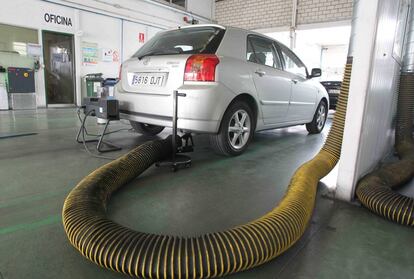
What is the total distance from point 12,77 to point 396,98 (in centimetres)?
819

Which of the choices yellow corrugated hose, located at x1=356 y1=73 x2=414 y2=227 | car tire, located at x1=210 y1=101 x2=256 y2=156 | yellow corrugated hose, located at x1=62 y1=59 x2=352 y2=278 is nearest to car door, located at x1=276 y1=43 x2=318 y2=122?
car tire, located at x1=210 y1=101 x2=256 y2=156

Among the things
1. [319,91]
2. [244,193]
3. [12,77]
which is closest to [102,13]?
[12,77]

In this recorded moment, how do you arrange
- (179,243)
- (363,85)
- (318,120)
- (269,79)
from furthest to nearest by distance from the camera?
(318,120)
(269,79)
(363,85)
(179,243)

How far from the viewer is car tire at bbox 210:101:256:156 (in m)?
2.94

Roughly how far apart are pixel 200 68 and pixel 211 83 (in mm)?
170

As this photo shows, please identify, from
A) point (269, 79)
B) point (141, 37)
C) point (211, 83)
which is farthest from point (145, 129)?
point (141, 37)

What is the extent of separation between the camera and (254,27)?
12.3 metres

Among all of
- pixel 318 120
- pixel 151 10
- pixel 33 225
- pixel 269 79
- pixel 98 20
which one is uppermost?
pixel 151 10

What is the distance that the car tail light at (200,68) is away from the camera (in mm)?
2615

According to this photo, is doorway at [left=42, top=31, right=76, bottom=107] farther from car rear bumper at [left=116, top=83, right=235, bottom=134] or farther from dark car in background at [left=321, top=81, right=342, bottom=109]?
dark car in background at [left=321, top=81, right=342, bottom=109]

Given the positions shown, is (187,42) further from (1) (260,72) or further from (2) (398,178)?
(2) (398,178)

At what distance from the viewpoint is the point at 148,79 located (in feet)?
9.47

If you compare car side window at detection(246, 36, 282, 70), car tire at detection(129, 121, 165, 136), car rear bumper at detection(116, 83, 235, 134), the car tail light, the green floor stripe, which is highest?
car side window at detection(246, 36, 282, 70)

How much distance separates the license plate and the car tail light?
0.28 m
